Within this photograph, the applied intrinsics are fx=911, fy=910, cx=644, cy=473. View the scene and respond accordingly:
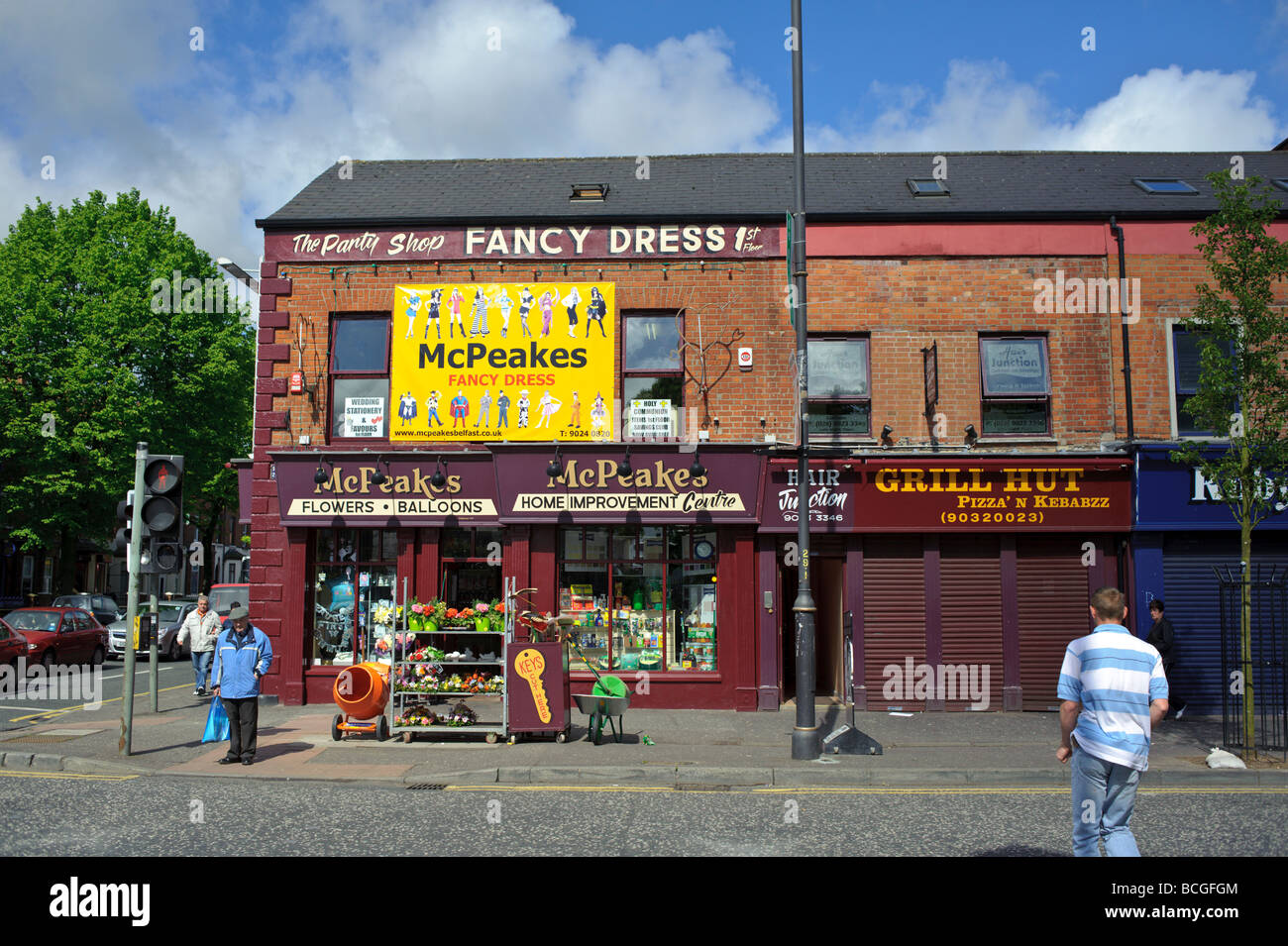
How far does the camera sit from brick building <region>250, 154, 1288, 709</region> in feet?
48.1

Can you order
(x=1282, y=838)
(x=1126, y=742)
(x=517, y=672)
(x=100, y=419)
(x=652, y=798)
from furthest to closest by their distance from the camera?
(x=100, y=419) < (x=517, y=672) < (x=652, y=798) < (x=1282, y=838) < (x=1126, y=742)

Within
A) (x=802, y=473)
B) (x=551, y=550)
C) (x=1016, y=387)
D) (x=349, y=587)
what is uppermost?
(x=1016, y=387)

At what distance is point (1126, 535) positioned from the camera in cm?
1471

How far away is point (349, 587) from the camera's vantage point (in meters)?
15.4

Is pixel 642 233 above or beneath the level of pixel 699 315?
above

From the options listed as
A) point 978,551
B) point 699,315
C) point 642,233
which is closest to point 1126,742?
point 978,551

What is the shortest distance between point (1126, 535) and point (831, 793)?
829 cm

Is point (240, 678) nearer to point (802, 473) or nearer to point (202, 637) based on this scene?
point (202, 637)

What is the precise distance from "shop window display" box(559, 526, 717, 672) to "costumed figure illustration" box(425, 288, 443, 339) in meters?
4.00

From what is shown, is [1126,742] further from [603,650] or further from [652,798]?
[603,650]

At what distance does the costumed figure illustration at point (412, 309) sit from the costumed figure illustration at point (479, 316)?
0.97m

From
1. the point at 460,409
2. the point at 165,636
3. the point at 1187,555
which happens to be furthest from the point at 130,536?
the point at 165,636

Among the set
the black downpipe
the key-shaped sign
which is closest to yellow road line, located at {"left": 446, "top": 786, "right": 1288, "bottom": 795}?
the key-shaped sign

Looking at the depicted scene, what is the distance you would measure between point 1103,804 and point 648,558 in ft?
32.7
